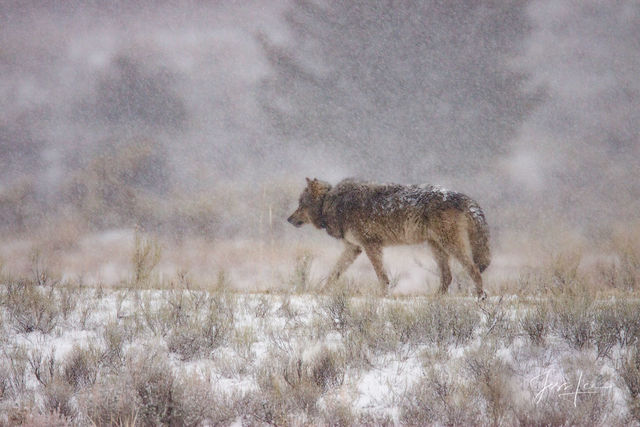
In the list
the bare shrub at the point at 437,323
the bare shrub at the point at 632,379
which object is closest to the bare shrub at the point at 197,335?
the bare shrub at the point at 437,323

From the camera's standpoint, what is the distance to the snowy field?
340 cm

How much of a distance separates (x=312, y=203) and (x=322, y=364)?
6297 mm

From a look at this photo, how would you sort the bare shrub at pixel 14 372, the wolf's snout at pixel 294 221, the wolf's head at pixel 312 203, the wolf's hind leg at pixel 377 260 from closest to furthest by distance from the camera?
the bare shrub at pixel 14 372
the wolf's hind leg at pixel 377 260
the wolf's head at pixel 312 203
the wolf's snout at pixel 294 221

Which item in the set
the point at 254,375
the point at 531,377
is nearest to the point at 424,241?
the point at 531,377

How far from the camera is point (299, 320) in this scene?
610cm

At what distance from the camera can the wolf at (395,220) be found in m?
7.95

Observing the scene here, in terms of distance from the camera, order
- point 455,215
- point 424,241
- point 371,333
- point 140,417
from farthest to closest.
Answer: point 424,241, point 455,215, point 371,333, point 140,417

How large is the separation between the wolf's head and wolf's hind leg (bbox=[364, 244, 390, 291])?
1.66m

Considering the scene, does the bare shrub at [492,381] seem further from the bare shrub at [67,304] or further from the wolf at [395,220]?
the bare shrub at [67,304]

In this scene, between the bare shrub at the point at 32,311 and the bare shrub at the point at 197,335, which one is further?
the bare shrub at the point at 32,311

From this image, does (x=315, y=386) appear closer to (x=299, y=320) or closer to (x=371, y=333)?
(x=371, y=333)

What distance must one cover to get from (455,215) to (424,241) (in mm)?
862

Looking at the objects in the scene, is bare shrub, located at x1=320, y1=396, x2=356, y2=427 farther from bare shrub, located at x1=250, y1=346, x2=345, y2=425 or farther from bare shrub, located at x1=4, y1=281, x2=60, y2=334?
bare shrub, located at x1=4, y1=281, x2=60, y2=334
